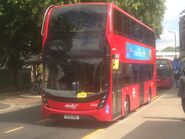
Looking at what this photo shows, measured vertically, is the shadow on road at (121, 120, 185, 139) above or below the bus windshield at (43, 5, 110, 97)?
below

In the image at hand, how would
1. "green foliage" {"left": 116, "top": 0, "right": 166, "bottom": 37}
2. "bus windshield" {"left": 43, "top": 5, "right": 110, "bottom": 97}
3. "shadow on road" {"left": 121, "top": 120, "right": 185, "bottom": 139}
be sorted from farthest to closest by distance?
"green foliage" {"left": 116, "top": 0, "right": 166, "bottom": 37} → "bus windshield" {"left": 43, "top": 5, "right": 110, "bottom": 97} → "shadow on road" {"left": 121, "top": 120, "right": 185, "bottom": 139}

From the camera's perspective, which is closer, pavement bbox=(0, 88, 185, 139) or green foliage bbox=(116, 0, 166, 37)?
pavement bbox=(0, 88, 185, 139)

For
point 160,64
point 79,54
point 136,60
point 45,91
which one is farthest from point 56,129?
point 160,64

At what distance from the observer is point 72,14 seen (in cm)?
1616

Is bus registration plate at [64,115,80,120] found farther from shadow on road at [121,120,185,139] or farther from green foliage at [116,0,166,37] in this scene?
green foliage at [116,0,166,37]

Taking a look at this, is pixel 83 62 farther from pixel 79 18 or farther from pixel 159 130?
pixel 159 130

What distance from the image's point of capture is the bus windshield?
1536 centimetres

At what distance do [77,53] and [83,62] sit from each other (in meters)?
0.34

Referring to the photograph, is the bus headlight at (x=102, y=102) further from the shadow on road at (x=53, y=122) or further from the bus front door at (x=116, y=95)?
the shadow on road at (x=53, y=122)

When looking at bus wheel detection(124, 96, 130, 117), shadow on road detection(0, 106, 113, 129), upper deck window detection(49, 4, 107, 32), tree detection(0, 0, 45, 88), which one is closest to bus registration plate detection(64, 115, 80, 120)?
shadow on road detection(0, 106, 113, 129)

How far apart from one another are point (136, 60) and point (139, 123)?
432 cm

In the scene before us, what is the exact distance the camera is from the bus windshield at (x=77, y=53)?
50.4ft

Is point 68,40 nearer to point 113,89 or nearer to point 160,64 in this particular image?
point 113,89

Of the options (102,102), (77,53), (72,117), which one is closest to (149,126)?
(102,102)
